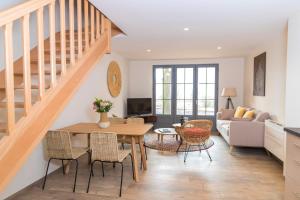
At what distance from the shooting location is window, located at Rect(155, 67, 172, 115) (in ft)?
25.6

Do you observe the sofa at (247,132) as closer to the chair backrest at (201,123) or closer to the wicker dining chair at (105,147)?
the chair backrest at (201,123)

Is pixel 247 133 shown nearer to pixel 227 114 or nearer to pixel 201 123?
pixel 201 123

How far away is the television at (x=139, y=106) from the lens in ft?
24.0

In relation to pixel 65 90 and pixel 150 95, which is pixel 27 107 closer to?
pixel 65 90

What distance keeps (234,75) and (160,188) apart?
5.30 m

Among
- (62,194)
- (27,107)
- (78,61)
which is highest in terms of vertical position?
Result: (78,61)

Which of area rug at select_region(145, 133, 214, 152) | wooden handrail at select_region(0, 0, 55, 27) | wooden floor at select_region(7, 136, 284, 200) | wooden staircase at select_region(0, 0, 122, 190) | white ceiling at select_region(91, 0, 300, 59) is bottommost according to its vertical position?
wooden floor at select_region(7, 136, 284, 200)

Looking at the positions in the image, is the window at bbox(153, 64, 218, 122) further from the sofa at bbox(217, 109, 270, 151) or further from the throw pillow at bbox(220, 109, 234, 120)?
the sofa at bbox(217, 109, 270, 151)

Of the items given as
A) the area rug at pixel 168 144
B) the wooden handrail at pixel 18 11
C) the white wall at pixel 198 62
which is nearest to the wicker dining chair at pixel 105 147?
the wooden handrail at pixel 18 11

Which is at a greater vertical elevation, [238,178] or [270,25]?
[270,25]

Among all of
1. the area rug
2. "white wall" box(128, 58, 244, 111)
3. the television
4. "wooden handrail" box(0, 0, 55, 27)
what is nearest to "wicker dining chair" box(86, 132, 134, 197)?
"wooden handrail" box(0, 0, 55, 27)

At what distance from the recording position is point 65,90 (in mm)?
2453

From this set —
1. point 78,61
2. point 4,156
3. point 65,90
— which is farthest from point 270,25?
point 4,156

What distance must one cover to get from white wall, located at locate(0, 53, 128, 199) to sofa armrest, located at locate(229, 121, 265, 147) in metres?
3.07
